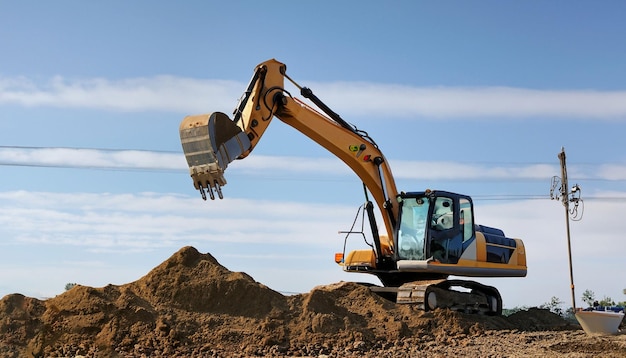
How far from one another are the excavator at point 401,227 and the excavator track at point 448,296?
2 cm

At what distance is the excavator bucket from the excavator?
835 millimetres

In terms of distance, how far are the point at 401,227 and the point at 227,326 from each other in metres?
5.04

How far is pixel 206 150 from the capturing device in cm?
→ 1256

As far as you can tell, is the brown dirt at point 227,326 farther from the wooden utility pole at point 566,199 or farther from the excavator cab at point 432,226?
the wooden utility pole at point 566,199

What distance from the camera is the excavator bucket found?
12.5 metres

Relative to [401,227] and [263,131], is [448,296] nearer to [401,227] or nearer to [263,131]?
[401,227]

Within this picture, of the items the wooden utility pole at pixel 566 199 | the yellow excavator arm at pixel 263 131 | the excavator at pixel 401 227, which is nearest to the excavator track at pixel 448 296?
the excavator at pixel 401 227

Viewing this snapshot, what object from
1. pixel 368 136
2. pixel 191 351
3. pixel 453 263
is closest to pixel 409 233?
pixel 453 263

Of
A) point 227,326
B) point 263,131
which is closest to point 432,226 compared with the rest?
point 263,131

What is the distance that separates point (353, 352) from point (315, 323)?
3.13 feet

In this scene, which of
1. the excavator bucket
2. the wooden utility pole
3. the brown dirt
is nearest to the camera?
the brown dirt

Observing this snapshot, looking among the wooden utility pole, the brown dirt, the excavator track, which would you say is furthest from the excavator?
the wooden utility pole

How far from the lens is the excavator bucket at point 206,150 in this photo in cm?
1252

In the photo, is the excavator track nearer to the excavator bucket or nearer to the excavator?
the excavator
